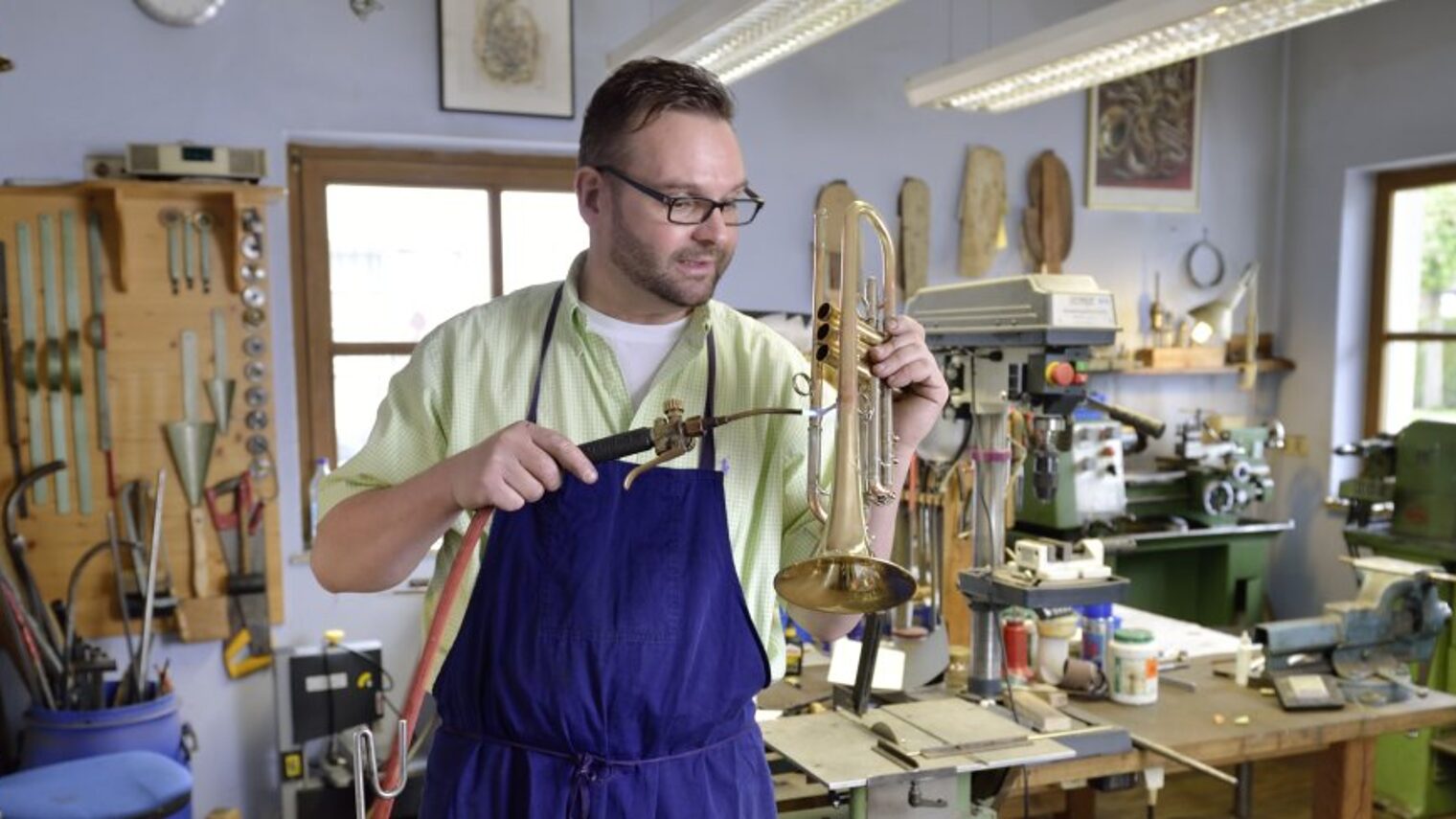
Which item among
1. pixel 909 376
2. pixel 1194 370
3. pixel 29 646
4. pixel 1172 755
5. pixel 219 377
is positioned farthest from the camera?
pixel 1194 370

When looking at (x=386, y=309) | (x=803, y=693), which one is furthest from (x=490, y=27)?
(x=803, y=693)

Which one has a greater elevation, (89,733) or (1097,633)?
(1097,633)

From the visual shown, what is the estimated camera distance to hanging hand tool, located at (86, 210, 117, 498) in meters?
3.86

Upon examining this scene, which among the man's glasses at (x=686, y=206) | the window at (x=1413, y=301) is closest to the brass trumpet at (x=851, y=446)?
the man's glasses at (x=686, y=206)

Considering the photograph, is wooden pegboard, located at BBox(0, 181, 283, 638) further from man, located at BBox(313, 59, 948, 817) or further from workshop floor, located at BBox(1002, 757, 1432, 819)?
workshop floor, located at BBox(1002, 757, 1432, 819)

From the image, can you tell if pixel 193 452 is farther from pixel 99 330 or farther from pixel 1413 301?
pixel 1413 301

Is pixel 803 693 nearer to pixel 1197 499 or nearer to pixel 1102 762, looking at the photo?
pixel 1102 762

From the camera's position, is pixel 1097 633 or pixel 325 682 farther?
pixel 325 682

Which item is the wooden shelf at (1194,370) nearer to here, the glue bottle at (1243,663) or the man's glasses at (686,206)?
the glue bottle at (1243,663)

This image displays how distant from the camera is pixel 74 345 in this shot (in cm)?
384

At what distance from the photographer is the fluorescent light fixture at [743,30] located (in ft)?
11.0

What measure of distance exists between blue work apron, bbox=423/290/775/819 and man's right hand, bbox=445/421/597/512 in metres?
0.17

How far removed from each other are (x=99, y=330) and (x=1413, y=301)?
5.57 m

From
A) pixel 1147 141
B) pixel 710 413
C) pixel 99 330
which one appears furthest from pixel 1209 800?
pixel 99 330
